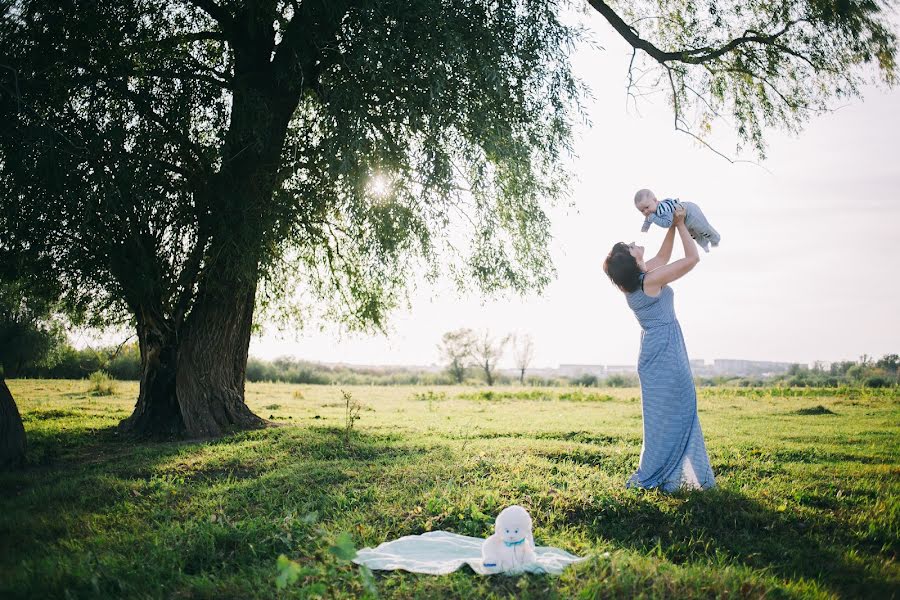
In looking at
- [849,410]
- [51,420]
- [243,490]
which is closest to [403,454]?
[243,490]

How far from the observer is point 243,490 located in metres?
7.06

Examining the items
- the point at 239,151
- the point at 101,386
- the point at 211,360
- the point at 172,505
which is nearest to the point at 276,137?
the point at 239,151

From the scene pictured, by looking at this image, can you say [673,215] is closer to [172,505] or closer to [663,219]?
[663,219]

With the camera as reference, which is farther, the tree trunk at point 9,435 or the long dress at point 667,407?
the tree trunk at point 9,435

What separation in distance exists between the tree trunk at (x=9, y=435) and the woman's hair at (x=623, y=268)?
27.8ft

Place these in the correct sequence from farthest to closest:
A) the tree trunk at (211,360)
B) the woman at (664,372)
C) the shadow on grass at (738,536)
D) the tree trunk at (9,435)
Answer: the tree trunk at (211,360), the tree trunk at (9,435), the woman at (664,372), the shadow on grass at (738,536)

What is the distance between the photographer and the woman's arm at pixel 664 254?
21.8 ft

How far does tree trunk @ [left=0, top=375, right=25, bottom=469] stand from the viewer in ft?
27.8

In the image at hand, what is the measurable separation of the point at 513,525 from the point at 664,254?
3793 mm

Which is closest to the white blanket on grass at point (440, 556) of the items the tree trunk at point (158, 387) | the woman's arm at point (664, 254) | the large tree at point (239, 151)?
the woman's arm at point (664, 254)

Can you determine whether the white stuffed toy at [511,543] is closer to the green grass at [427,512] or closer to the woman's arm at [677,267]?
the green grass at [427,512]

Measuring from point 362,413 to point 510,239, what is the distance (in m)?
7.70

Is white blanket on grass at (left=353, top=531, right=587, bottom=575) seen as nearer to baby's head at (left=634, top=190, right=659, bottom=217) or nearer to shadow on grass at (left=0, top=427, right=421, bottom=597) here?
shadow on grass at (left=0, top=427, right=421, bottom=597)

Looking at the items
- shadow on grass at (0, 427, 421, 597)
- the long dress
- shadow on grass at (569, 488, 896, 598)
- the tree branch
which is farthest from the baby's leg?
the tree branch
